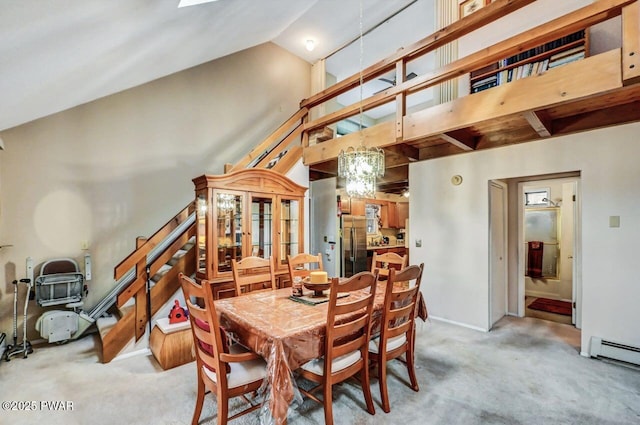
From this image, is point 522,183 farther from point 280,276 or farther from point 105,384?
point 105,384

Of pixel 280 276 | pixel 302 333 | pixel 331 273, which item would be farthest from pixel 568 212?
pixel 302 333

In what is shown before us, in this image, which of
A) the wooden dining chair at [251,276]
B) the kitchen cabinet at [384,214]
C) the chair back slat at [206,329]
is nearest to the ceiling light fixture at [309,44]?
the kitchen cabinet at [384,214]

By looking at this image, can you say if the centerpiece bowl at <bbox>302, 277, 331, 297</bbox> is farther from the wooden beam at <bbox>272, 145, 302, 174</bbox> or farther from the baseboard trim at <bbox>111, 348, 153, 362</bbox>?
the wooden beam at <bbox>272, 145, 302, 174</bbox>

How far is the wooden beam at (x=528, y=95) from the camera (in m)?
2.17

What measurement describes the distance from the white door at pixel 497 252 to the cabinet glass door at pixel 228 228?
3198 mm

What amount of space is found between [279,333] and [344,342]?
590 mm

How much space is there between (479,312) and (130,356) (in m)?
4.11

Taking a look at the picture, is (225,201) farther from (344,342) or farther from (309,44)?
(309,44)

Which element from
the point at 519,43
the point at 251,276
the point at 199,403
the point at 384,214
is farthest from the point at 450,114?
the point at 384,214

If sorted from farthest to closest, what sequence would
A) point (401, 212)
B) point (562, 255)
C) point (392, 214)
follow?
point (401, 212) < point (392, 214) < point (562, 255)

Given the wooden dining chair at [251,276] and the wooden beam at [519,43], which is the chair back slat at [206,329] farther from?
the wooden beam at [519,43]

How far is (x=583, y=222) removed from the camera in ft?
10.3

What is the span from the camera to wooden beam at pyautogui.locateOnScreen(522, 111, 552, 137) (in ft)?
8.76

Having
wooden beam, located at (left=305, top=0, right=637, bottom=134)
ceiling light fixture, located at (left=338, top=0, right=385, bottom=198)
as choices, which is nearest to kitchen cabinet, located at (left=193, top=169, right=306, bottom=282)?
ceiling light fixture, located at (left=338, top=0, right=385, bottom=198)
